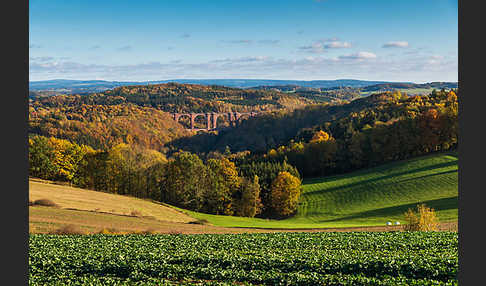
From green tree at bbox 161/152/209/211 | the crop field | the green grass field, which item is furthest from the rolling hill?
the crop field

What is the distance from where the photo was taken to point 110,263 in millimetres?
20938

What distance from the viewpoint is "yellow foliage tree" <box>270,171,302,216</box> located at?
7400 cm

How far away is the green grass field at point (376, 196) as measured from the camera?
5447 centimetres

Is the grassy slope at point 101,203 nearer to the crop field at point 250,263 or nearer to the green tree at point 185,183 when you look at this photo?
the green tree at point 185,183

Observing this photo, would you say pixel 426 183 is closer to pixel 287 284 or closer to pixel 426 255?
pixel 426 255

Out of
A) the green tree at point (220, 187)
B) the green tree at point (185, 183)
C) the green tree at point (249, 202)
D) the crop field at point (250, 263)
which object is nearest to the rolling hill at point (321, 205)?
the green tree at point (249, 202)

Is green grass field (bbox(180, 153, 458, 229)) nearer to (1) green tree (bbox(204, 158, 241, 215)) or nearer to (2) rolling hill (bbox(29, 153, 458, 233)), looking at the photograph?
(2) rolling hill (bbox(29, 153, 458, 233))

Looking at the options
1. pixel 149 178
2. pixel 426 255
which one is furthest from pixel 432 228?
pixel 149 178

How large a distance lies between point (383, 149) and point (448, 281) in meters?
85.9

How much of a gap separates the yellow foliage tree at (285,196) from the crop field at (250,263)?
46041mm

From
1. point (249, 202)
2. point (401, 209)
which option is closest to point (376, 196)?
point (401, 209)

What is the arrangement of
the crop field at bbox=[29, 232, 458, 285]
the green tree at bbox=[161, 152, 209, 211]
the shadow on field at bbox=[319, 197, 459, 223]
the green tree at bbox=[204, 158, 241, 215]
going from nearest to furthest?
the crop field at bbox=[29, 232, 458, 285] → the shadow on field at bbox=[319, 197, 459, 223] → the green tree at bbox=[161, 152, 209, 211] → the green tree at bbox=[204, 158, 241, 215]

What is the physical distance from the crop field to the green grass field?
25116 mm
